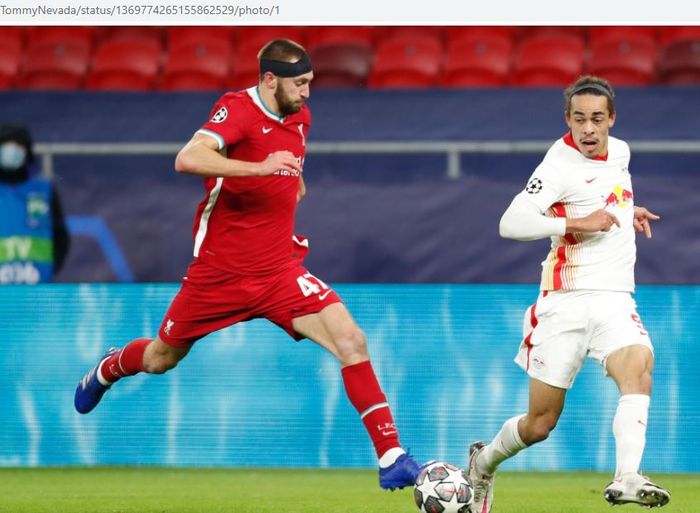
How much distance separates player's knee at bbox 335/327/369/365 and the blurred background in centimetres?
259

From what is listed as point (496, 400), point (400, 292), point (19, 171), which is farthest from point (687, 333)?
point (19, 171)

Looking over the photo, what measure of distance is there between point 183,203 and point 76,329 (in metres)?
1.04

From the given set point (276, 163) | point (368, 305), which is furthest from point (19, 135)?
point (276, 163)

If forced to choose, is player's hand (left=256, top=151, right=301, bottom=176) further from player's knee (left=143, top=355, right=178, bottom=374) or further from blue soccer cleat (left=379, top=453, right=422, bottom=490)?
player's knee (left=143, top=355, right=178, bottom=374)

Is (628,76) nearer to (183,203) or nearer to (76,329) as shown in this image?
(183,203)

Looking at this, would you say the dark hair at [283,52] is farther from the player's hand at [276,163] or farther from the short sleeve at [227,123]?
the player's hand at [276,163]

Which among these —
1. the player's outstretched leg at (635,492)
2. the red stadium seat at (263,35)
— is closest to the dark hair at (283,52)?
the player's outstretched leg at (635,492)

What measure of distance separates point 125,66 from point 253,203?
18.2ft

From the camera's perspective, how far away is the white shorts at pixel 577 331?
595 centimetres

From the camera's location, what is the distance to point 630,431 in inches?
224

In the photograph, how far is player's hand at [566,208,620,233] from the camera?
587 cm

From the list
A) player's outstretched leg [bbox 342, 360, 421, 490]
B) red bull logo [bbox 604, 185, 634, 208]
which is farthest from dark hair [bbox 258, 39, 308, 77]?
red bull logo [bbox 604, 185, 634, 208]

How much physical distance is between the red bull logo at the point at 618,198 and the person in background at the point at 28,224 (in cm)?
408

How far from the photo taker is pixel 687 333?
8.66 metres
